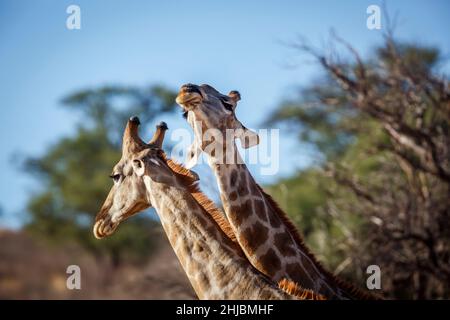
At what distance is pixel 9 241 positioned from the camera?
31891 mm

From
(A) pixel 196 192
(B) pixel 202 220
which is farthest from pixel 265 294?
(A) pixel 196 192

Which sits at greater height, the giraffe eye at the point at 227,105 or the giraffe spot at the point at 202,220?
the giraffe eye at the point at 227,105

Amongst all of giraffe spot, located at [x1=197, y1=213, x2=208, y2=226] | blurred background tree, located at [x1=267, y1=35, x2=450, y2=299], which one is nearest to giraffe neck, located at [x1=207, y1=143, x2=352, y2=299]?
giraffe spot, located at [x1=197, y1=213, x2=208, y2=226]

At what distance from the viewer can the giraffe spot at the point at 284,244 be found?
6.95 meters

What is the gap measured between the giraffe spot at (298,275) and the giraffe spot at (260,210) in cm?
48

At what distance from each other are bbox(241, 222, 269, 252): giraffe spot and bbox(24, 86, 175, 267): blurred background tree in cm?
1555

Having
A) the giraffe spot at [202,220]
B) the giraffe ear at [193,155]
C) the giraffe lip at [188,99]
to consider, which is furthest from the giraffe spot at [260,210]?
the giraffe spot at [202,220]

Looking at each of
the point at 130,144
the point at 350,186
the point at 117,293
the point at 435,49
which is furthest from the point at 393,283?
the point at 435,49

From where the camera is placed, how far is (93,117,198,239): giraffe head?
6.21 meters

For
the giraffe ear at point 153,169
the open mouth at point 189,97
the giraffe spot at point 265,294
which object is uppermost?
the open mouth at point 189,97

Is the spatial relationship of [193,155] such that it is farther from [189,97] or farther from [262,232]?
A: [262,232]

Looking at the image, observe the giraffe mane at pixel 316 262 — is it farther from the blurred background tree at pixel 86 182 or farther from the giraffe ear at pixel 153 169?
the blurred background tree at pixel 86 182

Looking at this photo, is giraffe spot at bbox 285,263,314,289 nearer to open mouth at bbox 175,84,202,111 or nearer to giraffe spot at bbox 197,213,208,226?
giraffe spot at bbox 197,213,208,226
